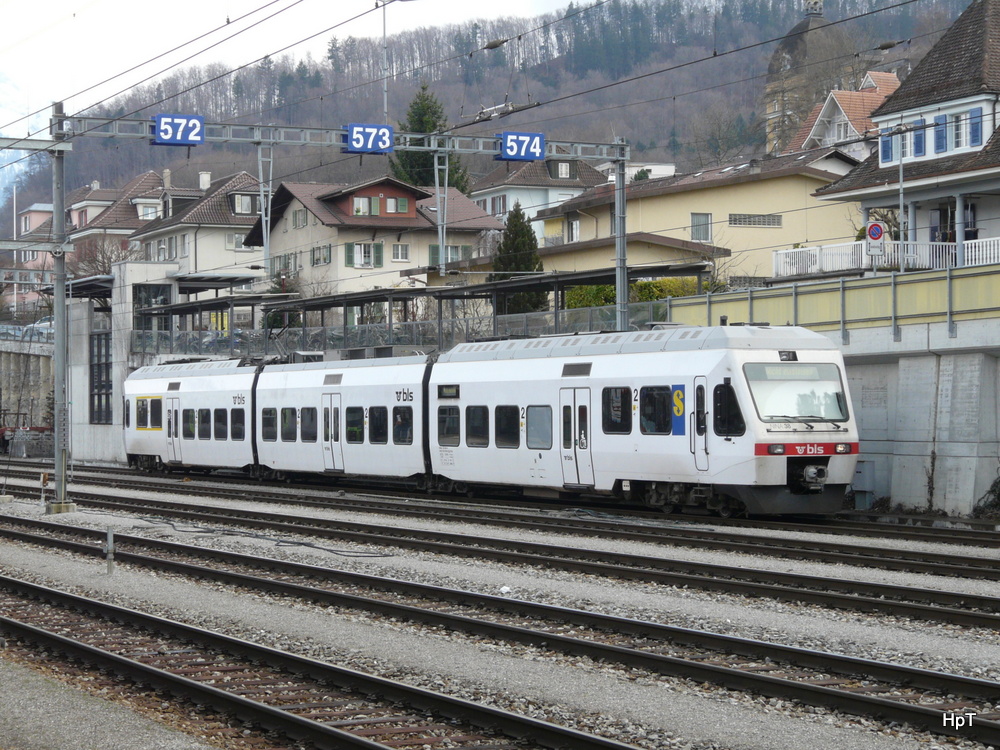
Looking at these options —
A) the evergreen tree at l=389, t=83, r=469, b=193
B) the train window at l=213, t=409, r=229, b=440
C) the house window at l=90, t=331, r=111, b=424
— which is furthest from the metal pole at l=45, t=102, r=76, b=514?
the evergreen tree at l=389, t=83, r=469, b=193

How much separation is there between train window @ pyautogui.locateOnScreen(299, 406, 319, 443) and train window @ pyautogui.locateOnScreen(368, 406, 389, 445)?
2.44m

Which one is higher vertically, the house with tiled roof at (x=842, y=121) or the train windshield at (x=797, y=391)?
the house with tiled roof at (x=842, y=121)

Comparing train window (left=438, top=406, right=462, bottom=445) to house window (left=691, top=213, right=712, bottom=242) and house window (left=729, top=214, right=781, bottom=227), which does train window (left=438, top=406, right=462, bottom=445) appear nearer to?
house window (left=691, top=213, right=712, bottom=242)

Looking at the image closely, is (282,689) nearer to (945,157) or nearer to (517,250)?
(945,157)

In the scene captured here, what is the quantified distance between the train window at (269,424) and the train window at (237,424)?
34.4 inches

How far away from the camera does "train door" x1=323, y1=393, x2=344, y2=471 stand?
29.1 meters

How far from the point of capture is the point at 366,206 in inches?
2699

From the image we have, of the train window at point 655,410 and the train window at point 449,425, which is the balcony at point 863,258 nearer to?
the train window at point 449,425

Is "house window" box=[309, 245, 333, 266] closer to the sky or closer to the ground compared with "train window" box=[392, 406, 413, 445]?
closer to the sky

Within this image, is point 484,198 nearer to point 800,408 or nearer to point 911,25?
point 911,25

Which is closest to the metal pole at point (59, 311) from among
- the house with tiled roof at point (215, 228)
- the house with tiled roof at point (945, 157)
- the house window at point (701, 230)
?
the house with tiled roof at point (945, 157)

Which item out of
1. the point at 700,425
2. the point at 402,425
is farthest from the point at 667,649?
the point at 402,425

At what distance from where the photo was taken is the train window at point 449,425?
83.0 feet

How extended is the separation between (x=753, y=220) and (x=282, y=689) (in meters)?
46.8
